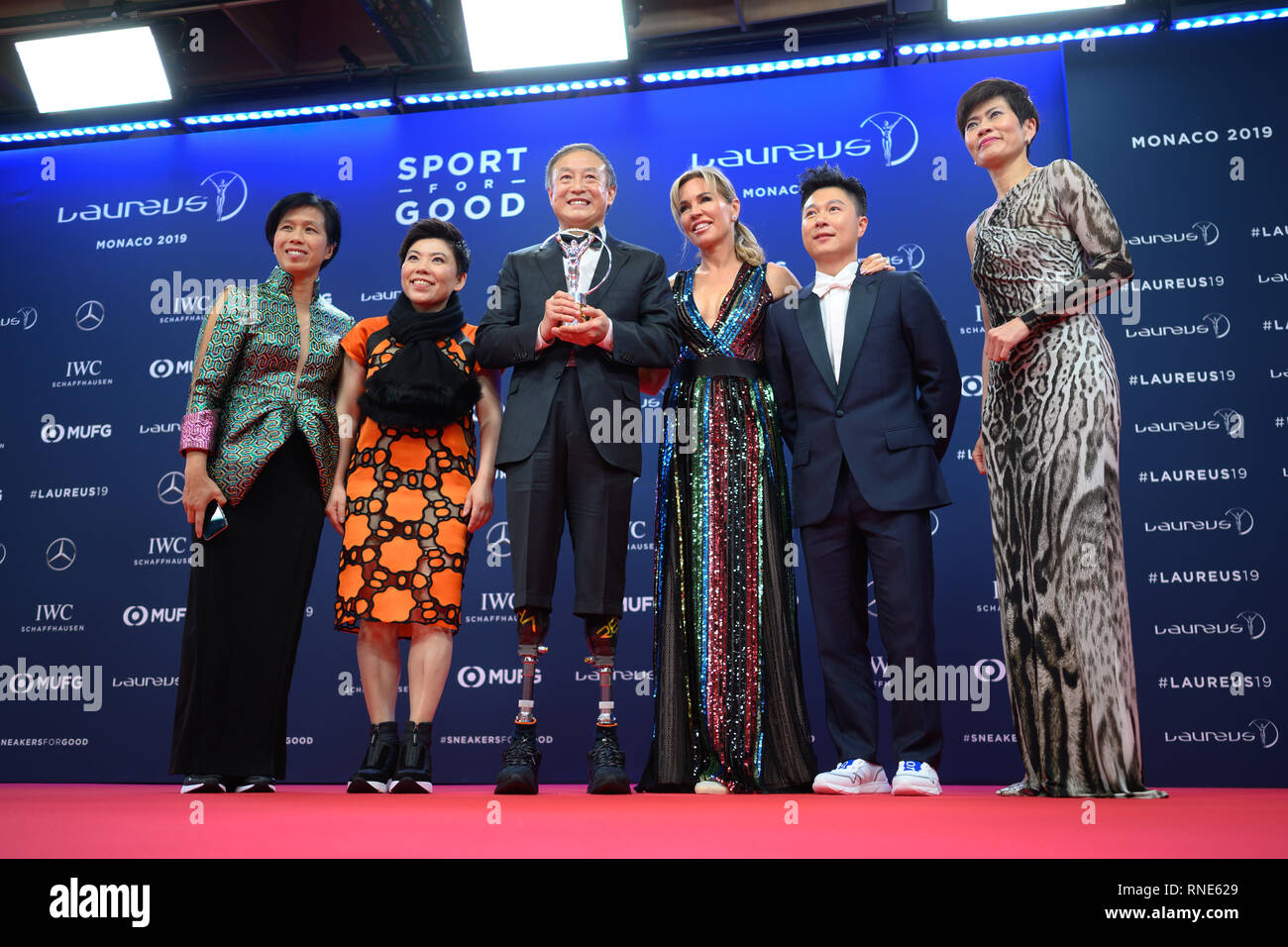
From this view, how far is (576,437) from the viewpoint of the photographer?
3123mm

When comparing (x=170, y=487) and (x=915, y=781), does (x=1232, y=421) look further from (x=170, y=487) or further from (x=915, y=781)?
(x=170, y=487)

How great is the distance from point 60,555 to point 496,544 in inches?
89.4

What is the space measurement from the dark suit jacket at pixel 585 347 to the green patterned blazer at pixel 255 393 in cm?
55

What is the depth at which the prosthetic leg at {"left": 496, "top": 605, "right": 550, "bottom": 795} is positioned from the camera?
2.87 meters

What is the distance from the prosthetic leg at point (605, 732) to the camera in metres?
2.89

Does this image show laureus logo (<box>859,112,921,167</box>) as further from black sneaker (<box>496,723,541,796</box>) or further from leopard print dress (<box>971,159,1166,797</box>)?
black sneaker (<box>496,723,541,796</box>)

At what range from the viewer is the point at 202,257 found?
18.3 feet

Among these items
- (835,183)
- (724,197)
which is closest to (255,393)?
(724,197)

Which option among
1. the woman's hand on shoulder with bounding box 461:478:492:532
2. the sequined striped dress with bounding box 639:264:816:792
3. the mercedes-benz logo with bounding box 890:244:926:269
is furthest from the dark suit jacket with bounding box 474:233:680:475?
the mercedes-benz logo with bounding box 890:244:926:269

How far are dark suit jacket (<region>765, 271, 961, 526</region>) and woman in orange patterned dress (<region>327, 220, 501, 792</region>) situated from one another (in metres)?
0.99

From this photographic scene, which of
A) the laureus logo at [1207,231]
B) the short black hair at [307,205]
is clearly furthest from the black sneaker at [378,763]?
the laureus logo at [1207,231]

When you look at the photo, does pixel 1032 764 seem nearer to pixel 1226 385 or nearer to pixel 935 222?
pixel 1226 385

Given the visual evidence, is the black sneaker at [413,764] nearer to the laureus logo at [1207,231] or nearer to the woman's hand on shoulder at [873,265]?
the woman's hand on shoulder at [873,265]
